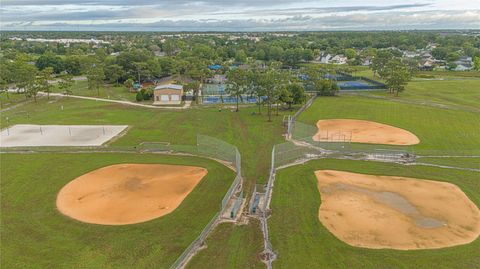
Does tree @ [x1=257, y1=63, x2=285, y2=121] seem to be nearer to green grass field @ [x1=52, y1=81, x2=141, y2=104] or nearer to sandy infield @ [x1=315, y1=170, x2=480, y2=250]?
sandy infield @ [x1=315, y1=170, x2=480, y2=250]

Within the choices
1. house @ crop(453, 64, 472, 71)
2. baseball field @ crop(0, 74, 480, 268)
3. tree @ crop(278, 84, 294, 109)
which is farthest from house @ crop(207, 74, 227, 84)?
house @ crop(453, 64, 472, 71)

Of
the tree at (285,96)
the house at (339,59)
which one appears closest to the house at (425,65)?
the house at (339,59)

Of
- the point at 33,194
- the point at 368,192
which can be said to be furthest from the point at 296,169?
the point at 33,194

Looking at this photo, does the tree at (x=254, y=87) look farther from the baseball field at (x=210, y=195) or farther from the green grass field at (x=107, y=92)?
the green grass field at (x=107, y=92)

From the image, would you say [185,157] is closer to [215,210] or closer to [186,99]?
[215,210]

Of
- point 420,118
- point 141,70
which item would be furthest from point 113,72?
point 420,118

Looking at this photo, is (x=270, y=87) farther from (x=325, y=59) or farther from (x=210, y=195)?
(x=325, y=59)
